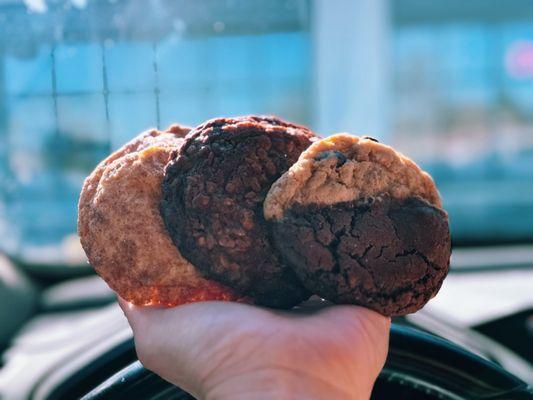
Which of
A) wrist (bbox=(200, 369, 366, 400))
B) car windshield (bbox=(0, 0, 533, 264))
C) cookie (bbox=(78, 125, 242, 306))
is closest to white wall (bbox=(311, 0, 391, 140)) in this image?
car windshield (bbox=(0, 0, 533, 264))

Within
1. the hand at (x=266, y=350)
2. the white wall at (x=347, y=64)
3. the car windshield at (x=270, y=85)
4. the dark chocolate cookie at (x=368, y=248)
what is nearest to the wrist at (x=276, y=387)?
the hand at (x=266, y=350)

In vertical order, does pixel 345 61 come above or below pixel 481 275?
above

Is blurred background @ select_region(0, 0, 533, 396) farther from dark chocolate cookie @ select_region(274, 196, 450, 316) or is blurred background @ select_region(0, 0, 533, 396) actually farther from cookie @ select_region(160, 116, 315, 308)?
dark chocolate cookie @ select_region(274, 196, 450, 316)

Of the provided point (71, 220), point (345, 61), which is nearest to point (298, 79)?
point (345, 61)

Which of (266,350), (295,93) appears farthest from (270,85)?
(266,350)

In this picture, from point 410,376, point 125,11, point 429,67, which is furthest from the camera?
point 429,67

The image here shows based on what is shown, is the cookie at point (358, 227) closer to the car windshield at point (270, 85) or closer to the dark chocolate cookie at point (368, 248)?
the dark chocolate cookie at point (368, 248)

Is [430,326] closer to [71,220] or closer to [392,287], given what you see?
[392,287]
